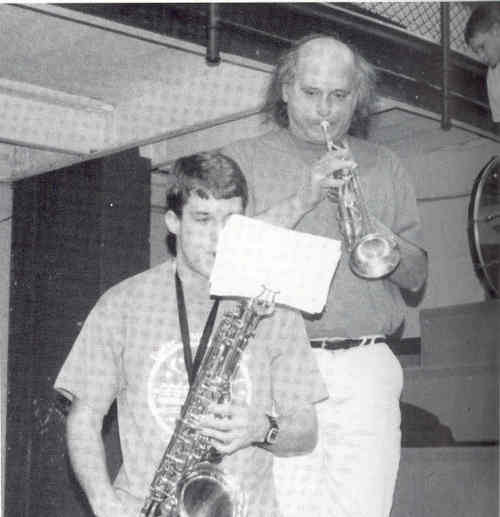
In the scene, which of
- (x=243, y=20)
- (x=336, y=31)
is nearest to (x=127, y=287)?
(x=243, y=20)

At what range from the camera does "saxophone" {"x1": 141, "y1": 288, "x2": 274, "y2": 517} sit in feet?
4.07

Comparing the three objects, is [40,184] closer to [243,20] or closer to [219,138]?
→ [219,138]

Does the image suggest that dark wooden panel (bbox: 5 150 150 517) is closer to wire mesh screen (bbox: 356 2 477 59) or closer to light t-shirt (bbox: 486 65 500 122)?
wire mesh screen (bbox: 356 2 477 59)

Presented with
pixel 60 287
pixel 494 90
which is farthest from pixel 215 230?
pixel 60 287

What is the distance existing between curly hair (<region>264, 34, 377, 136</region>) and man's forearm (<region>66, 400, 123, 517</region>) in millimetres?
716

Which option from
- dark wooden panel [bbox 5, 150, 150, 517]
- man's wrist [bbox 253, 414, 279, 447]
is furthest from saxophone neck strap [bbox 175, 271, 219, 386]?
dark wooden panel [bbox 5, 150, 150, 517]

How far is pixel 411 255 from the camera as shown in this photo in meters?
1.52

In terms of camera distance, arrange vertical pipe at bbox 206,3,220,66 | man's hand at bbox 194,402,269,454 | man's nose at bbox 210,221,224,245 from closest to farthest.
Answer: man's hand at bbox 194,402,269,454, man's nose at bbox 210,221,224,245, vertical pipe at bbox 206,3,220,66

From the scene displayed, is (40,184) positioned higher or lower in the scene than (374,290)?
higher

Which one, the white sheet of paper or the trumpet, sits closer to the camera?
the white sheet of paper

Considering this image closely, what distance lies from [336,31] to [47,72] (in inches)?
66.6

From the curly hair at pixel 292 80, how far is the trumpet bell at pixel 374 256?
296mm

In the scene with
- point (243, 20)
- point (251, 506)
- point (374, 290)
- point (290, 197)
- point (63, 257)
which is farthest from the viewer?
point (63, 257)

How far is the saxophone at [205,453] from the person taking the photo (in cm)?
124
